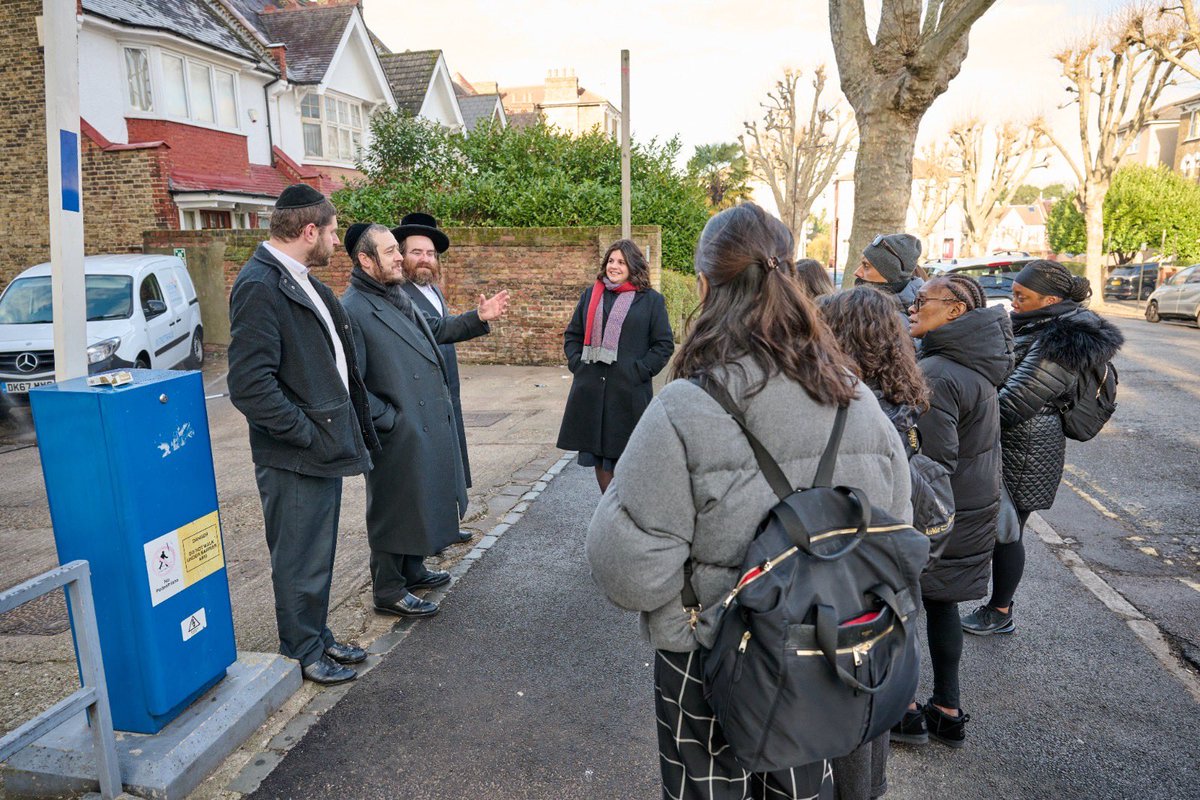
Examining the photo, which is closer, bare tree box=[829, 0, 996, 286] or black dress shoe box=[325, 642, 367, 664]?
black dress shoe box=[325, 642, 367, 664]

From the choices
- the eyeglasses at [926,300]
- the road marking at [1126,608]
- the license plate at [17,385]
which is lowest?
the road marking at [1126,608]

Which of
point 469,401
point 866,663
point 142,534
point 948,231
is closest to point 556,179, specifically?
point 469,401

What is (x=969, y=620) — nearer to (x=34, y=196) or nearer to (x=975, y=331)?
(x=975, y=331)

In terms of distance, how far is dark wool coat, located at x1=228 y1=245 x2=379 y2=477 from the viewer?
317 cm

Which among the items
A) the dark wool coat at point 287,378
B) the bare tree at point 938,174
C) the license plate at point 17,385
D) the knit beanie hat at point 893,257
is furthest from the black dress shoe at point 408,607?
the bare tree at point 938,174

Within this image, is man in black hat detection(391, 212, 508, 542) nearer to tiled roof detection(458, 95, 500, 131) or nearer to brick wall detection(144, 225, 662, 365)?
brick wall detection(144, 225, 662, 365)

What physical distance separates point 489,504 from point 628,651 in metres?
2.60

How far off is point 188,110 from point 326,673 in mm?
19632

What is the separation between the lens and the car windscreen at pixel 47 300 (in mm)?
10570

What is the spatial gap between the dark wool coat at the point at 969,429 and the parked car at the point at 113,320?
9361 millimetres

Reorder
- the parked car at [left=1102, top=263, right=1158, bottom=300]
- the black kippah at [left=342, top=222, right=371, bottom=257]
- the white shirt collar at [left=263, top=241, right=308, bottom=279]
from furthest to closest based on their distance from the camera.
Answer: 1. the parked car at [left=1102, top=263, right=1158, bottom=300]
2. the black kippah at [left=342, top=222, right=371, bottom=257]
3. the white shirt collar at [left=263, top=241, right=308, bottom=279]

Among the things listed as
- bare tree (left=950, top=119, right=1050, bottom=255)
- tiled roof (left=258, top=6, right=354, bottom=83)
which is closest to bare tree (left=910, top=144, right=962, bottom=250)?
bare tree (left=950, top=119, right=1050, bottom=255)

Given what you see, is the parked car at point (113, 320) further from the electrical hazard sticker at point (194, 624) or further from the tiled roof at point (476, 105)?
the tiled roof at point (476, 105)

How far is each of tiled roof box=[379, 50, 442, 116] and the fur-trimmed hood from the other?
26559 millimetres
